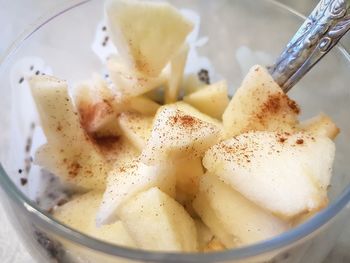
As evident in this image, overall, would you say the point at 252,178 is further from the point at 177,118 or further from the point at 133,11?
the point at 133,11

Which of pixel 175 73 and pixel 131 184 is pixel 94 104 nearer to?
pixel 175 73

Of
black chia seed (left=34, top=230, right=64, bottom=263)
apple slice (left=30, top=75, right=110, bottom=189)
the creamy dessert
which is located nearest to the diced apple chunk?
the creamy dessert

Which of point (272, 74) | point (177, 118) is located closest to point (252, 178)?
point (177, 118)

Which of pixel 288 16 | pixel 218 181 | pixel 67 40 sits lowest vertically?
pixel 67 40

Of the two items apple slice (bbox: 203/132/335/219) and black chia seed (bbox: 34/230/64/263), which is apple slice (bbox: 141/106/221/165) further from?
black chia seed (bbox: 34/230/64/263)

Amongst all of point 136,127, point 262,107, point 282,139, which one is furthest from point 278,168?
point 136,127

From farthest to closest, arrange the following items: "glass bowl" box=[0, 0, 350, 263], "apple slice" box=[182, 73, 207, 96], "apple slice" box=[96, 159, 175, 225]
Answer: "apple slice" box=[182, 73, 207, 96] → "apple slice" box=[96, 159, 175, 225] → "glass bowl" box=[0, 0, 350, 263]

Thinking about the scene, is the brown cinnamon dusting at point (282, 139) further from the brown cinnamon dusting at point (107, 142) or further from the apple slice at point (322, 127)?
the brown cinnamon dusting at point (107, 142)
